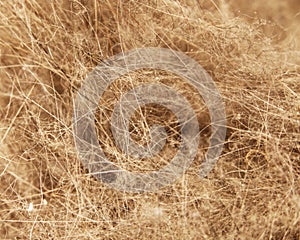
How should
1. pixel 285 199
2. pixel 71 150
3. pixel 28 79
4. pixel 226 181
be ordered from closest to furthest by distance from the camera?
1. pixel 285 199
2. pixel 226 181
3. pixel 71 150
4. pixel 28 79

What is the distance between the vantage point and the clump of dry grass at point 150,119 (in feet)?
5.48

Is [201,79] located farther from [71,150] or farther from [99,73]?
[71,150]

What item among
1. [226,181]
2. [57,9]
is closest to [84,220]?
[226,181]

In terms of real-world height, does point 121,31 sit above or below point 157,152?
above

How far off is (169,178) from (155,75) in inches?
17.6

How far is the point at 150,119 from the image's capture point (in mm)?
1862

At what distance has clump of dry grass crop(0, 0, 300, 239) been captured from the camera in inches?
65.7

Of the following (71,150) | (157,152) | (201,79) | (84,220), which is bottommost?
(84,220)

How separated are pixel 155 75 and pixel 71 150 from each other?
1.58 ft

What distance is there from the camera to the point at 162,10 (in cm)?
193

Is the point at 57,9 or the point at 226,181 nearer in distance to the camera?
the point at 226,181

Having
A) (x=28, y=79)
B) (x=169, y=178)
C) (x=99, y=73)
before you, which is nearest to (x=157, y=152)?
(x=169, y=178)

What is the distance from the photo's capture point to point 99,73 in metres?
1.90

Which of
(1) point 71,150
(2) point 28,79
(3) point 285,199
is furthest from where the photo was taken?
(2) point 28,79
